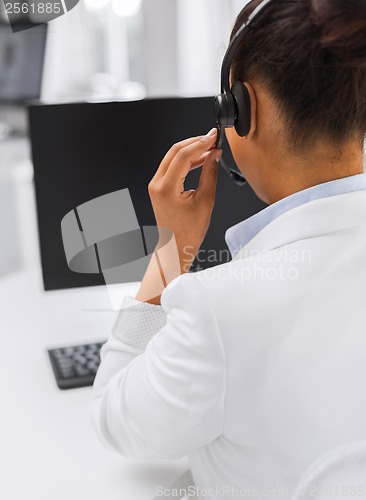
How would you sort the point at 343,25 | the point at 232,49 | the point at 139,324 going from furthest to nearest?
1. the point at 139,324
2. the point at 232,49
3. the point at 343,25

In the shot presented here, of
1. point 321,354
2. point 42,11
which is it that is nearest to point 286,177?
point 321,354

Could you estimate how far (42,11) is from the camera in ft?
4.05

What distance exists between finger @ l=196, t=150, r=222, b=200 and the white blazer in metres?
0.26

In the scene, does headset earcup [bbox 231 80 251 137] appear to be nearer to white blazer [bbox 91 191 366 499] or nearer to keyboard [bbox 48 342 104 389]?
white blazer [bbox 91 191 366 499]

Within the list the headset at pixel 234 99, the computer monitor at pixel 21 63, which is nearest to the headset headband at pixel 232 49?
the headset at pixel 234 99

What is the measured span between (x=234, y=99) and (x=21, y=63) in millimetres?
2782

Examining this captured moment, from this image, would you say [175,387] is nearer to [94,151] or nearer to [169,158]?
[169,158]

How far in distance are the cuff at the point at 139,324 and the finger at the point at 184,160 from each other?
18 centimetres

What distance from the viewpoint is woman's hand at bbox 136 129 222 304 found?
91 centimetres

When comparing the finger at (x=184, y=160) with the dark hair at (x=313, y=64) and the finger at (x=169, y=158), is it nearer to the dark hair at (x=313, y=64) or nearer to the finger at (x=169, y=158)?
the finger at (x=169, y=158)

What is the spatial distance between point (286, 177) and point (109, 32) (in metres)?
3.49

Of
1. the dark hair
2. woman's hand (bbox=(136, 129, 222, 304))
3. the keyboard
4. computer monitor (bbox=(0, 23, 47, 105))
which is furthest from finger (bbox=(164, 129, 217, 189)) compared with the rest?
computer monitor (bbox=(0, 23, 47, 105))

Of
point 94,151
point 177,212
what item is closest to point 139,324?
point 177,212

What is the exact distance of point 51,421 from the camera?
100cm
